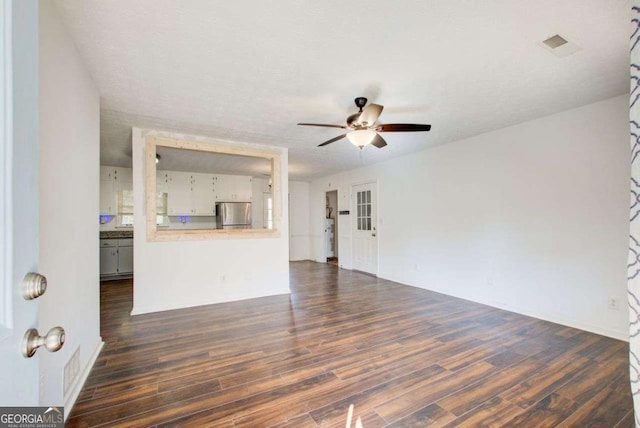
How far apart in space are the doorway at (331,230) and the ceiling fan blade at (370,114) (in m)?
5.35

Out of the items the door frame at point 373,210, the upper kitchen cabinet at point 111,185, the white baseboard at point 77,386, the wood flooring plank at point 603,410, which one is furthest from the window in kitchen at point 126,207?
the wood flooring plank at point 603,410

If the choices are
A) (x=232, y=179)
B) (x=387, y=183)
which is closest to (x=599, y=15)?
(x=387, y=183)

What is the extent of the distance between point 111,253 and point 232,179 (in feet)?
10.1

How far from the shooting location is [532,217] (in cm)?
359

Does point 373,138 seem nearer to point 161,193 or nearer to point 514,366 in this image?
point 514,366

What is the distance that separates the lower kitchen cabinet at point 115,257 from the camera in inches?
228

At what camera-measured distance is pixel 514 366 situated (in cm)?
239

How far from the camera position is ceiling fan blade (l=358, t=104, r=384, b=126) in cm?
258

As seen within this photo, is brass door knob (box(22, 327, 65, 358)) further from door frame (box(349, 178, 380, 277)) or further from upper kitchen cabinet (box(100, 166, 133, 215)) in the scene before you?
upper kitchen cabinet (box(100, 166, 133, 215))

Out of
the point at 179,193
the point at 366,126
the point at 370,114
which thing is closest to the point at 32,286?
the point at 370,114

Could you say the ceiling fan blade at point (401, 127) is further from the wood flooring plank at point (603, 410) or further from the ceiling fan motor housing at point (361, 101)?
the wood flooring plank at point (603, 410)

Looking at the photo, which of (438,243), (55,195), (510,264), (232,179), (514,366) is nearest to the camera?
(55,195)

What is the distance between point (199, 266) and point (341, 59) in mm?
3488

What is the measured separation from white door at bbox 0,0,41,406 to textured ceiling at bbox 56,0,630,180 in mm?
1300
